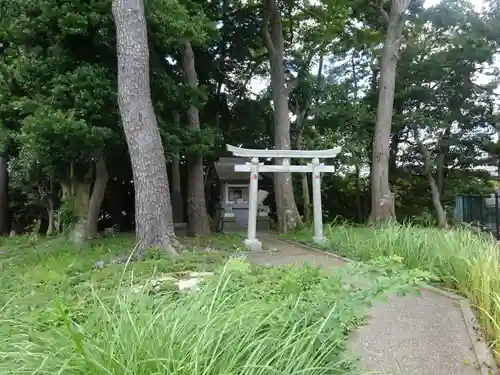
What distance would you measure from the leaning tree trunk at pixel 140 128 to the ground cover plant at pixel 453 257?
3.20m

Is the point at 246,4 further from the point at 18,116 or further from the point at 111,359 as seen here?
the point at 111,359

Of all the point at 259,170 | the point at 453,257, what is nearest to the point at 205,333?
the point at 453,257

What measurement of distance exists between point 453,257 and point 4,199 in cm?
1536

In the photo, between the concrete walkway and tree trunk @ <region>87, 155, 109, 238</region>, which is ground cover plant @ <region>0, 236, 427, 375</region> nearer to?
the concrete walkway

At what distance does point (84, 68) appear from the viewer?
8266mm

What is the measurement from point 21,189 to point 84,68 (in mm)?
10114

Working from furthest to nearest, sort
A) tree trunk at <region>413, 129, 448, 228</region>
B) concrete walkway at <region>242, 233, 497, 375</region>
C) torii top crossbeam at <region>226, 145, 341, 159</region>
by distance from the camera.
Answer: tree trunk at <region>413, 129, 448, 228</region>
torii top crossbeam at <region>226, 145, 341, 159</region>
concrete walkway at <region>242, 233, 497, 375</region>

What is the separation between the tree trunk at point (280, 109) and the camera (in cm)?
1278

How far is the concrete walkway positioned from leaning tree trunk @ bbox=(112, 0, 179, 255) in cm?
409

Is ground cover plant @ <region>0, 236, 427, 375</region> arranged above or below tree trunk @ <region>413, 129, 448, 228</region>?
below

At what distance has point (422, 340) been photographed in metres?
3.35

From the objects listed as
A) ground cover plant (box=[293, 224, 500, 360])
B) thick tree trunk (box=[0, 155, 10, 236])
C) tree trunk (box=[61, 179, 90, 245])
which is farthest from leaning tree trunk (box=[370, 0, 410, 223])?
thick tree trunk (box=[0, 155, 10, 236])

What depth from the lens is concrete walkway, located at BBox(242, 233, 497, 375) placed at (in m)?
2.90

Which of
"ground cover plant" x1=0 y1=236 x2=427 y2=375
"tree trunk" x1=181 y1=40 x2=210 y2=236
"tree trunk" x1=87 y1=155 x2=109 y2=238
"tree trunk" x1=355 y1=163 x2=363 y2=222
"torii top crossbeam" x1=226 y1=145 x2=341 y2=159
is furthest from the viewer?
"tree trunk" x1=355 y1=163 x2=363 y2=222
